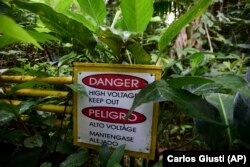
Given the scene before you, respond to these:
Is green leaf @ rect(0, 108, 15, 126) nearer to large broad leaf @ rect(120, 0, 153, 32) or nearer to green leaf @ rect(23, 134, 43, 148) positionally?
green leaf @ rect(23, 134, 43, 148)

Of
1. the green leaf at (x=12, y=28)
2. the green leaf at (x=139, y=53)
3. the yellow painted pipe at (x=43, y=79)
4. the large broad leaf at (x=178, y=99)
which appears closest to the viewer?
the green leaf at (x=12, y=28)

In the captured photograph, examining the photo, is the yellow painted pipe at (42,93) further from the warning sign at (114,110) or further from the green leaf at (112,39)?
the green leaf at (112,39)

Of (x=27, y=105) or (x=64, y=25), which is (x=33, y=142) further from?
(x=64, y=25)

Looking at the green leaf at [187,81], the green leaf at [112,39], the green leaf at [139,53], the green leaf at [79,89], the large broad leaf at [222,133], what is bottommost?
the large broad leaf at [222,133]

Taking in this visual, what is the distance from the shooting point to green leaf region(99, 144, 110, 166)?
679 millimetres

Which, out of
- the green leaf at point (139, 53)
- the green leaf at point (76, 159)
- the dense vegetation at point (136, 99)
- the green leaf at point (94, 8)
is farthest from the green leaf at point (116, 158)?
the green leaf at point (94, 8)

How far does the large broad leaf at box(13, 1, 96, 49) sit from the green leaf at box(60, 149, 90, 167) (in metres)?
0.27

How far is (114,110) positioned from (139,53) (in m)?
0.15

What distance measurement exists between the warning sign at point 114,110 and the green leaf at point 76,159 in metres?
0.03

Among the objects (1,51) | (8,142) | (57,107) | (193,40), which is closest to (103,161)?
Result: (57,107)

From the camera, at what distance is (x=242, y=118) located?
659 mm

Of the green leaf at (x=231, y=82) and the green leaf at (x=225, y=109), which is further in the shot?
the green leaf at (x=225, y=109)

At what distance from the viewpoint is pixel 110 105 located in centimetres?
72

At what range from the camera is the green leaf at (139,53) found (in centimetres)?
67
